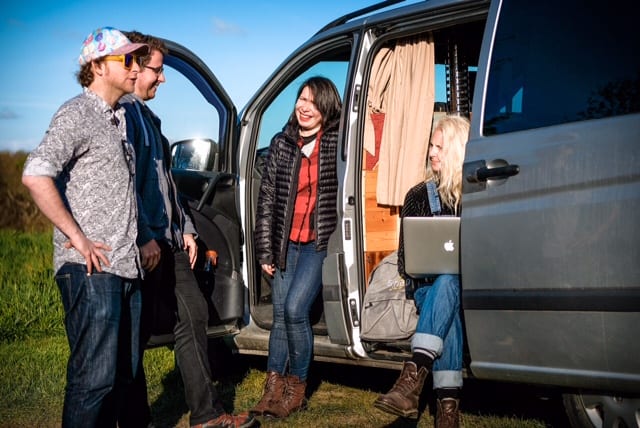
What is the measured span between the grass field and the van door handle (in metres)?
1.07

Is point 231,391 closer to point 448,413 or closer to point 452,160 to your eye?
point 448,413

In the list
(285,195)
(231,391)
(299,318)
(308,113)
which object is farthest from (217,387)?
(308,113)

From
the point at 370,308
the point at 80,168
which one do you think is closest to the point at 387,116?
the point at 370,308

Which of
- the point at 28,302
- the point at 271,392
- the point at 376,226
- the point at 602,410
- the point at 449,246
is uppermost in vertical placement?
the point at 376,226

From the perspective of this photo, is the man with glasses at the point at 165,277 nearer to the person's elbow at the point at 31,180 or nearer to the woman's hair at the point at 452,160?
the person's elbow at the point at 31,180

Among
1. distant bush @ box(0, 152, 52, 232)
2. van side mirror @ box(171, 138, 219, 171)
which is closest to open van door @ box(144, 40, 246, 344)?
van side mirror @ box(171, 138, 219, 171)

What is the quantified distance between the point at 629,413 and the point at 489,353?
1.97 feet

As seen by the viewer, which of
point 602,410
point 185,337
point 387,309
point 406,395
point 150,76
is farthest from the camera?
point 387,309

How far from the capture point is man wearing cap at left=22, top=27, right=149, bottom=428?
10.5 feet

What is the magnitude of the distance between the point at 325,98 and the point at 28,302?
4.33 metres

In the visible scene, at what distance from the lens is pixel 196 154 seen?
17.5 feet

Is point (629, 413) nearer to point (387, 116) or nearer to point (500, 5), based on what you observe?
point (500, 5)

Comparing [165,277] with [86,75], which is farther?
[165,277]

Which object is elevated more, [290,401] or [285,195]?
[285,195]
